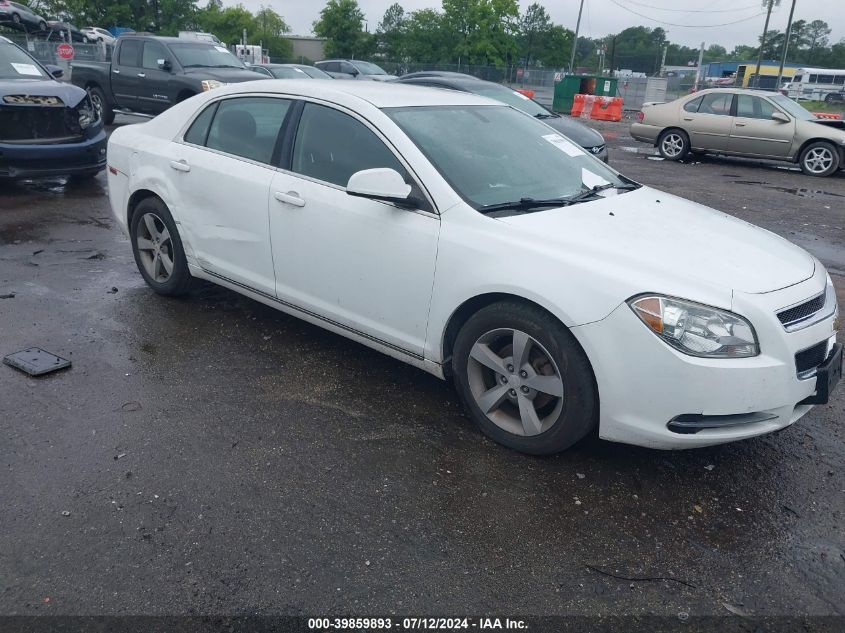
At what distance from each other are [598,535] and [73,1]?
75504 millimetres

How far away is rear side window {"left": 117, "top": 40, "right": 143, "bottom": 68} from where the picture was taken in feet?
45.7

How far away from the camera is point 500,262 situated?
3240 millimetres

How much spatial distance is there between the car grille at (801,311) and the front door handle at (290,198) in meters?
2.49

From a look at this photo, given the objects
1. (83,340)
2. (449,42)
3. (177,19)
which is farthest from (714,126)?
(177,19)

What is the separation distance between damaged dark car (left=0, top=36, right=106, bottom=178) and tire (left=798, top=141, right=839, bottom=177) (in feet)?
40.8

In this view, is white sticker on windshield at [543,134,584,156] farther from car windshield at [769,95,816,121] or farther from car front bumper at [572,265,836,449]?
car windshield at [769,95,816,121]

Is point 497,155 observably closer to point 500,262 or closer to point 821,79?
point 500,262

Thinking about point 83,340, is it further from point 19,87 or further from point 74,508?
point 19,87

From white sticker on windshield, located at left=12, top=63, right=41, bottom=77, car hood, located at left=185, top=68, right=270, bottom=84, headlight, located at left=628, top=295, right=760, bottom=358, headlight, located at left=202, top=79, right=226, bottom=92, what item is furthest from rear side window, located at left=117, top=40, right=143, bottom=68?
headlight, located at left=628, top=295, right=760, bottom=358

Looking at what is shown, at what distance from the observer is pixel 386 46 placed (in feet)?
241

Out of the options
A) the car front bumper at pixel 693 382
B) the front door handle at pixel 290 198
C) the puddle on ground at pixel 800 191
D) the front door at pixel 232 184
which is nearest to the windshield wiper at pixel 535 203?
the car front bumper at pixel 693 382

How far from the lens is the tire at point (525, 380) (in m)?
3.10

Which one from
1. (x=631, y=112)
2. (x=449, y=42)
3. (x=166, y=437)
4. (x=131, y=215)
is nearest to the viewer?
(x=166, y=437)

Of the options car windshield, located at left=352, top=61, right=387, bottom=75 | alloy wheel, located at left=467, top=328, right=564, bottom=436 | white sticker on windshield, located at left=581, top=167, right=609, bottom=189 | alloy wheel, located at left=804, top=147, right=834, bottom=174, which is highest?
car windshield, located at left=352, top=61, right=387, bottom=75
